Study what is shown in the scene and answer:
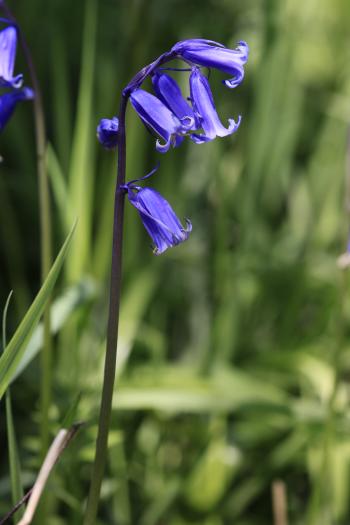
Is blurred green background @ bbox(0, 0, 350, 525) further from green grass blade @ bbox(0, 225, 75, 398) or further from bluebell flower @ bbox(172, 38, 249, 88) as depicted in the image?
bluebell flower @ bbox(172, 38, 249, 88)

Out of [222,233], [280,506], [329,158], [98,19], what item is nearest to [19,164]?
[98,19]

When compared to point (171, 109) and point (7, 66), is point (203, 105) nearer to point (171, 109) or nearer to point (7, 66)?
point (171, 109)

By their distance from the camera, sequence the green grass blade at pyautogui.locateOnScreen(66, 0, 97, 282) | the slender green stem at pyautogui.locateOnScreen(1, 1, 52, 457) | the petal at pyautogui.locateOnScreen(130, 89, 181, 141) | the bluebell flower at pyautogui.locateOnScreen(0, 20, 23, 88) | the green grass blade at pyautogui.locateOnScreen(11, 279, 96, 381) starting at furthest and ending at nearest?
the green grass blade at pyautogui.locateOnScreen(66, 0, 97, 282) < the green grass blade at pyautogui.locateOnScreen(11, 279, 96, 381) < the slender green stem at pyautogui.locateOnScreen(1, 1, 52, 457) < the bluebell flower at pyautogui.locateOnScreen(0, 20, 23, 88) < the petal at pyautogui.locateOnScreen(130, 89, 181, 141)

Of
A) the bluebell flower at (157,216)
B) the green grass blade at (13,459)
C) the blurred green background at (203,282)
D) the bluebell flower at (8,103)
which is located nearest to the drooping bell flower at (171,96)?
the bluebell flower at (157,216)

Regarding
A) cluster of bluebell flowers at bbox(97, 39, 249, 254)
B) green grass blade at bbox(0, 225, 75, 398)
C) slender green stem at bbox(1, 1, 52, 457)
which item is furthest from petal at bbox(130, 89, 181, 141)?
slender green stem at bbox(1, 1, 52, 457)

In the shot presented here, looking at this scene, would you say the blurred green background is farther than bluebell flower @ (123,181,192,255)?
Yes

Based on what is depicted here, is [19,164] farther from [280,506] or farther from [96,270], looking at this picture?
[280,506]

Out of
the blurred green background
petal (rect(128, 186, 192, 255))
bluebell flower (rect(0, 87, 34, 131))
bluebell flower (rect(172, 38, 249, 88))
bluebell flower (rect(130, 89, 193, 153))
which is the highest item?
bluebell flower (rect(172, 38, 249, 88))
